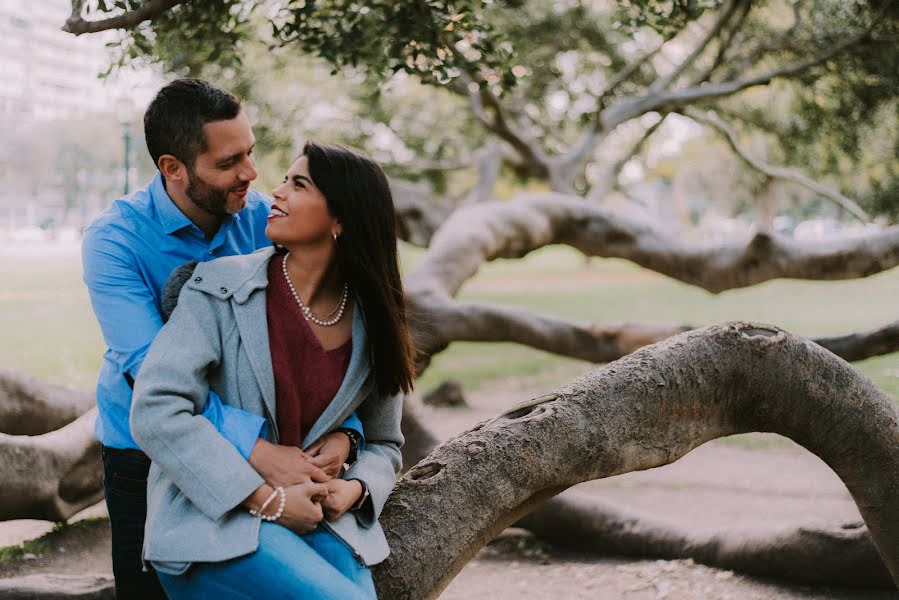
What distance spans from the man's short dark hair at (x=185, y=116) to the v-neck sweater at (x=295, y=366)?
0.61 m

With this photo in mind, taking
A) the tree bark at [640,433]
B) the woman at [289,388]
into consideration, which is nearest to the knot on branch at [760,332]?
the tree bark at [640,433]

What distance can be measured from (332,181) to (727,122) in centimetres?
1131

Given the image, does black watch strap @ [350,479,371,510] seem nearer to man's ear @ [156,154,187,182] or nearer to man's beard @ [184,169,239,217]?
man's beard @ [184,169,239,217]

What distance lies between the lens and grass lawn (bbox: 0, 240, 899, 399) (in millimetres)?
11789

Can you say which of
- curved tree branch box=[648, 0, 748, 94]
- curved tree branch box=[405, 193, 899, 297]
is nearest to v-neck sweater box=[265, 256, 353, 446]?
curved tree branch box=[405, 193, 899, 297]

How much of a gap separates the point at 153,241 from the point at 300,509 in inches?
37.2

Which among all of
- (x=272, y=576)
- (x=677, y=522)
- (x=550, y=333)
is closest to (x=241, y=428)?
(x=272, y=576)

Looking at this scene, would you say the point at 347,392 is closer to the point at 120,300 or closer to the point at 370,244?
the point at 370,244

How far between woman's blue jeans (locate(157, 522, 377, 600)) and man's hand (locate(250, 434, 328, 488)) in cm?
11

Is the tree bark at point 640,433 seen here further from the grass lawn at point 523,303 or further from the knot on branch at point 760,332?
the grass lawn at point 523,303

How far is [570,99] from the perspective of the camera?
38.3 feet

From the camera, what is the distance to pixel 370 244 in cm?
231

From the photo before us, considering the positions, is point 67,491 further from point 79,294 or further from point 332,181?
point 79,294

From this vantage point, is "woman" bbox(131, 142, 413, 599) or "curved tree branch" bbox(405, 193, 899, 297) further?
"curved tree branch" bbox(405, 193, 899, 297)
